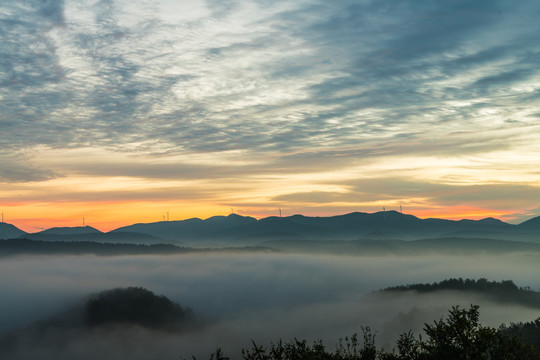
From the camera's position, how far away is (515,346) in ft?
168

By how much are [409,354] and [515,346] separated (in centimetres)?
1378

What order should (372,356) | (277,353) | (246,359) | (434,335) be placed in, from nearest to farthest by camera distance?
1. (246,359)
2. (277,353)
3. (434,335)
4. (372,356)

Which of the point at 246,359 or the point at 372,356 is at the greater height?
the point at 246,359

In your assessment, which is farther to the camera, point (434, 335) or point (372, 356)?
point (372, 356)

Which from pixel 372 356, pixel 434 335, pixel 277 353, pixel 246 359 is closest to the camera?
pixel 246 359

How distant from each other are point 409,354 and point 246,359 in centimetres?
2807

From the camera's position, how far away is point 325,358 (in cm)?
5281

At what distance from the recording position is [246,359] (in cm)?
4238

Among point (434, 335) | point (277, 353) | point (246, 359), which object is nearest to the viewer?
point (246, 359)

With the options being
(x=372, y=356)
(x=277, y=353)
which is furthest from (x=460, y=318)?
(x=277, y=353)

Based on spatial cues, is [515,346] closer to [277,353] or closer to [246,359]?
[277,353]

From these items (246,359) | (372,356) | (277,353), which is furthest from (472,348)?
(246,359)

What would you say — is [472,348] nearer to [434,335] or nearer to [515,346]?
[434,335]

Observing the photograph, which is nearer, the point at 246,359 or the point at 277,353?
the point at 246,359
